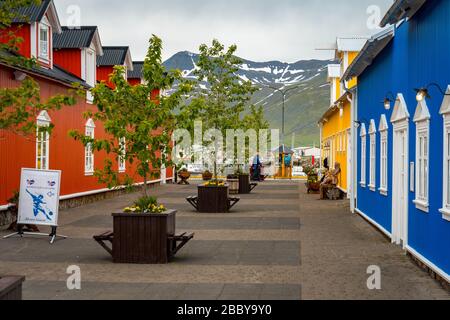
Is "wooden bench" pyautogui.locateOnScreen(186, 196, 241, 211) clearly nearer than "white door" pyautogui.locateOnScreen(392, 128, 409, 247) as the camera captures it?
No

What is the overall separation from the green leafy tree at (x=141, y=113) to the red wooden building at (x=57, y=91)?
4109 mm

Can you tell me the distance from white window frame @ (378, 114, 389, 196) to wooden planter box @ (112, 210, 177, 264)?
6099mm

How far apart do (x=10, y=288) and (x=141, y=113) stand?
23.2ft

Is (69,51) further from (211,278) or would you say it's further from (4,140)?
(211,278)

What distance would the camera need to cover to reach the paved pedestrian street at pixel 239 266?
30.4 ft

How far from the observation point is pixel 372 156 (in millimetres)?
19281

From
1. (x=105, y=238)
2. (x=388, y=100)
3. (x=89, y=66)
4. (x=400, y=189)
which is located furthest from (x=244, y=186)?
(x=105, y=238)

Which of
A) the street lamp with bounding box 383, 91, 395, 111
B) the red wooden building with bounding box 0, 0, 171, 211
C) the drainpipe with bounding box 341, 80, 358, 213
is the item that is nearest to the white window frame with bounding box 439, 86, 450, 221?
the street lamp with bounding box 383, 91, 395, 111

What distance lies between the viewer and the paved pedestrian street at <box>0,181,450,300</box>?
9.27 meters

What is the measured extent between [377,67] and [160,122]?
7.04m

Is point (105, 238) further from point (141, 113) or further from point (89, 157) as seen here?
point (89, 157)

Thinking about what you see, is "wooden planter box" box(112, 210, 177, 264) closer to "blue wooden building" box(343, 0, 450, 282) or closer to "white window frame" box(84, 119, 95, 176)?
"blue wooden building" box(343, 0, 450, 282)

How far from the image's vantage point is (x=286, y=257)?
12.6 metres

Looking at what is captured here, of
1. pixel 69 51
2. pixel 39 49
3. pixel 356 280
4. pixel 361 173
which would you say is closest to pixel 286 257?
pixel 356 280
